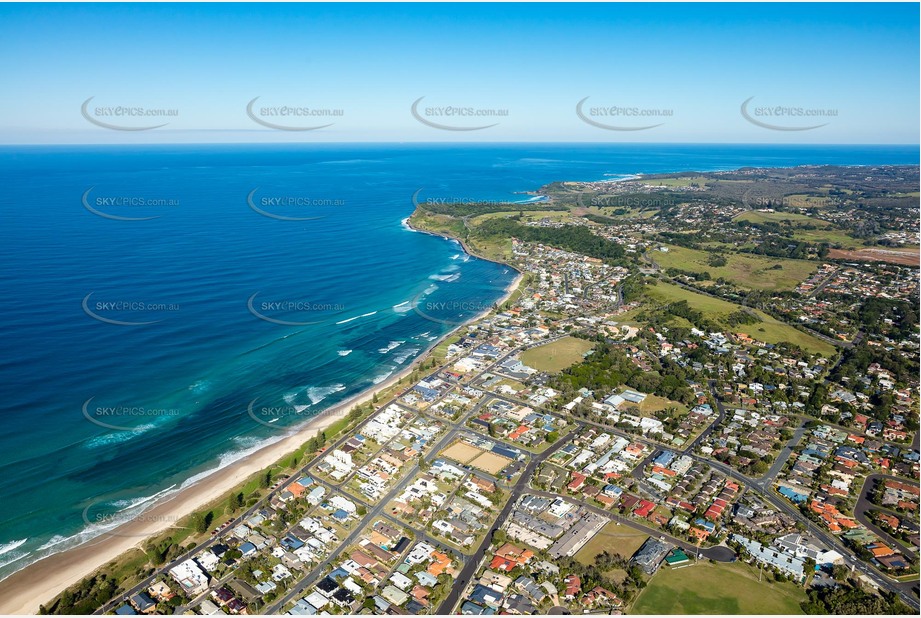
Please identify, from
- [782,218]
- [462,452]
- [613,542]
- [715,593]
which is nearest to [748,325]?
[462,452]

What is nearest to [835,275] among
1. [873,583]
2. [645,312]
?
[645,312]

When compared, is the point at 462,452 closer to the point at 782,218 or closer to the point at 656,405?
the point at 656,405

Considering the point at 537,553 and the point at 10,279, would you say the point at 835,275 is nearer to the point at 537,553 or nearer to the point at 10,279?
the point at 537,553

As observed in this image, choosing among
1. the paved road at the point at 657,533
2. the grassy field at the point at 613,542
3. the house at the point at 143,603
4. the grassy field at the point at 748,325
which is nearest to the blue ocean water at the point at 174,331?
the house at the point at 143,603

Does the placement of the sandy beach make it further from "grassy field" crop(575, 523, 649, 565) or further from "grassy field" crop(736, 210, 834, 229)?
"grassy field" crop(736, 210, 834, 229)

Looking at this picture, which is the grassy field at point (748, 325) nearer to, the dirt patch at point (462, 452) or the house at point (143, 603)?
the dirt patch at point (462, 452)

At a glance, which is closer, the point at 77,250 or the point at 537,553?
the point at 537,553
